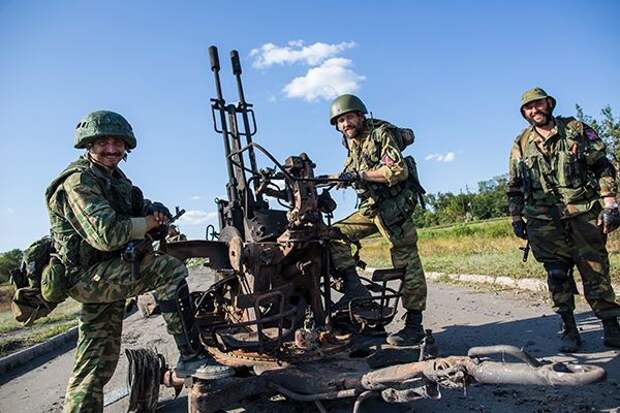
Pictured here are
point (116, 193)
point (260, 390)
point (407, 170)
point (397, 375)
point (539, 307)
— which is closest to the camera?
point (397, 375)

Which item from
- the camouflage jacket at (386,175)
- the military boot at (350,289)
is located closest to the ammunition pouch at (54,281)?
the military boot at (350,289)

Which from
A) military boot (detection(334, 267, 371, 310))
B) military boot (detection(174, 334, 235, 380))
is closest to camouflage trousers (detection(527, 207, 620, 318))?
military boot (detection(334, 267, 371, 310))

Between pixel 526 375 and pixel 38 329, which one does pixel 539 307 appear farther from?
pixel 38 329

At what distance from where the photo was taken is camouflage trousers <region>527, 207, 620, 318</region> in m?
4.87

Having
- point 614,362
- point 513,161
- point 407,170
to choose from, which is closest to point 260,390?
point 407,170

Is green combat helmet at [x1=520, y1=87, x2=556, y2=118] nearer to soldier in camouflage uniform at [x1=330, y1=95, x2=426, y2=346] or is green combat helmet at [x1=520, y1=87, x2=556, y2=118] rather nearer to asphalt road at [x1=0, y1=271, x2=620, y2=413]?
soldier in camouflage uniform at [x1=330, y1=95, x2=426, y2=346]

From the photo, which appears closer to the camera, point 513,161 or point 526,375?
point 526,375

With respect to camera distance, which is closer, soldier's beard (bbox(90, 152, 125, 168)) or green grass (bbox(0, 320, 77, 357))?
soldier's beard (bbox(90, 152, 125, 168))

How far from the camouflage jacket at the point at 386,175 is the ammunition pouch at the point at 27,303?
3.20 m

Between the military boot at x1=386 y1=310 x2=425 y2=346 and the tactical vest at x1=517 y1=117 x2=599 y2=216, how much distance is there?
1.74 metres

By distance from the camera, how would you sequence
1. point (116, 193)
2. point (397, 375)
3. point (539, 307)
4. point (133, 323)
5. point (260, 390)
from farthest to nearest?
point (133, 323) → point (539, 307) → point (116, 193) → point (260, 390) → point (397, 375)

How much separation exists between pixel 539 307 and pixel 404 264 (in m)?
2.93

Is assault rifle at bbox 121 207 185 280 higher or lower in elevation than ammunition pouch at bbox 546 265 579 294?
higher

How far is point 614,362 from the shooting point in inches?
167
